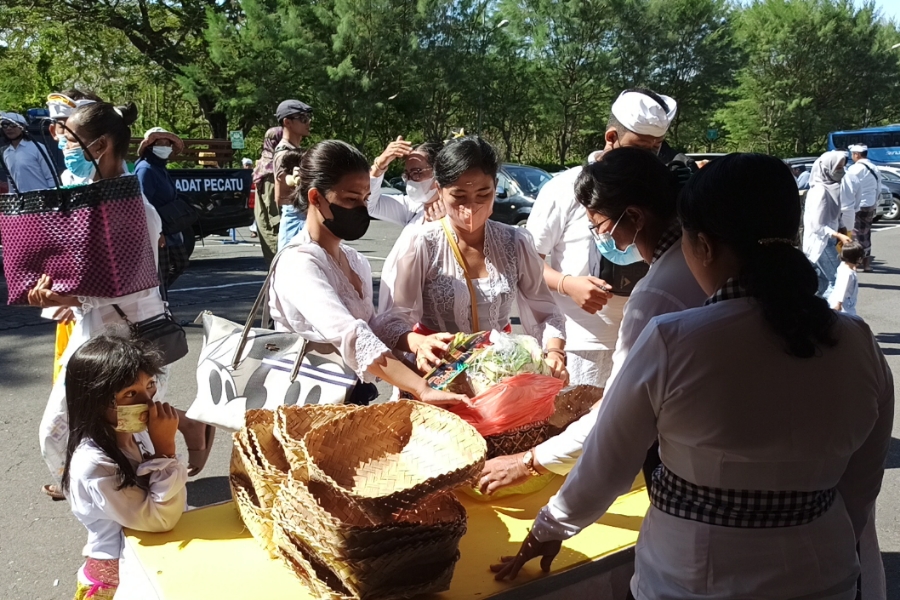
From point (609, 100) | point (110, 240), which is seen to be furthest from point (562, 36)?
point (110, 240)

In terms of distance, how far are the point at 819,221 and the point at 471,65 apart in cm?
2336

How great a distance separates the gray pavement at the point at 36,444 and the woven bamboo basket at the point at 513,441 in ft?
6.59

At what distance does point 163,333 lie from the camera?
329 cm

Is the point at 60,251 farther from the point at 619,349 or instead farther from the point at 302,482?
the point at 619,349

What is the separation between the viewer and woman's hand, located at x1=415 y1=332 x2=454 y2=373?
2.49 meters

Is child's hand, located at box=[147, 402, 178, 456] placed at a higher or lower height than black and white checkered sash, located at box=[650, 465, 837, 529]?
lower

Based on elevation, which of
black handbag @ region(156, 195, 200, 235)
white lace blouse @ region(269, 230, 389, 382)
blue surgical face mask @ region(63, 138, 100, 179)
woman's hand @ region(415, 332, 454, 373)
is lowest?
black handbag @ region(156, 195, 200, 235)

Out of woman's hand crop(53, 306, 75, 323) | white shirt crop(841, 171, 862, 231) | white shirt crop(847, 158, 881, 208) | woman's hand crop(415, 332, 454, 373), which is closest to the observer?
woman's hand crop(415, 332, 454, 373)

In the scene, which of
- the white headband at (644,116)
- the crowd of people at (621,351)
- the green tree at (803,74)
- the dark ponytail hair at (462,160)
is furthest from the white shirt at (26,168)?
the green tree at (803,74)

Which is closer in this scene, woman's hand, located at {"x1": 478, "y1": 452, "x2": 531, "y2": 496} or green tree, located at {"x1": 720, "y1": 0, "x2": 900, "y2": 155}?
woman's hand, located at {"x1": 478, "y1": 452, "x2": 531, "y2": 496}

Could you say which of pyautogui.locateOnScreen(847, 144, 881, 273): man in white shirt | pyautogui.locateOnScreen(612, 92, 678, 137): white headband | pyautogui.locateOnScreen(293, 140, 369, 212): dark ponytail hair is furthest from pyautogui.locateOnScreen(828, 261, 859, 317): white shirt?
pyautogui.locateOnScreen(293, 140, 369, 212): dark ponytail hair

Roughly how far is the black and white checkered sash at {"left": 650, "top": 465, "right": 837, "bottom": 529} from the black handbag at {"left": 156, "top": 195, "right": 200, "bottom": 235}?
16.4 ft

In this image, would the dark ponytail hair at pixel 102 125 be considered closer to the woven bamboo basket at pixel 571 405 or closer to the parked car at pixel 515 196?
the woven bamboo basket at pixel 571 405

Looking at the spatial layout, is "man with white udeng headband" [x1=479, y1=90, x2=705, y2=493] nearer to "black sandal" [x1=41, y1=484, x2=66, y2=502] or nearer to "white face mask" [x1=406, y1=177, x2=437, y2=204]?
"white face mask" [x1=406, y1=177, x2=437, y2=204]
